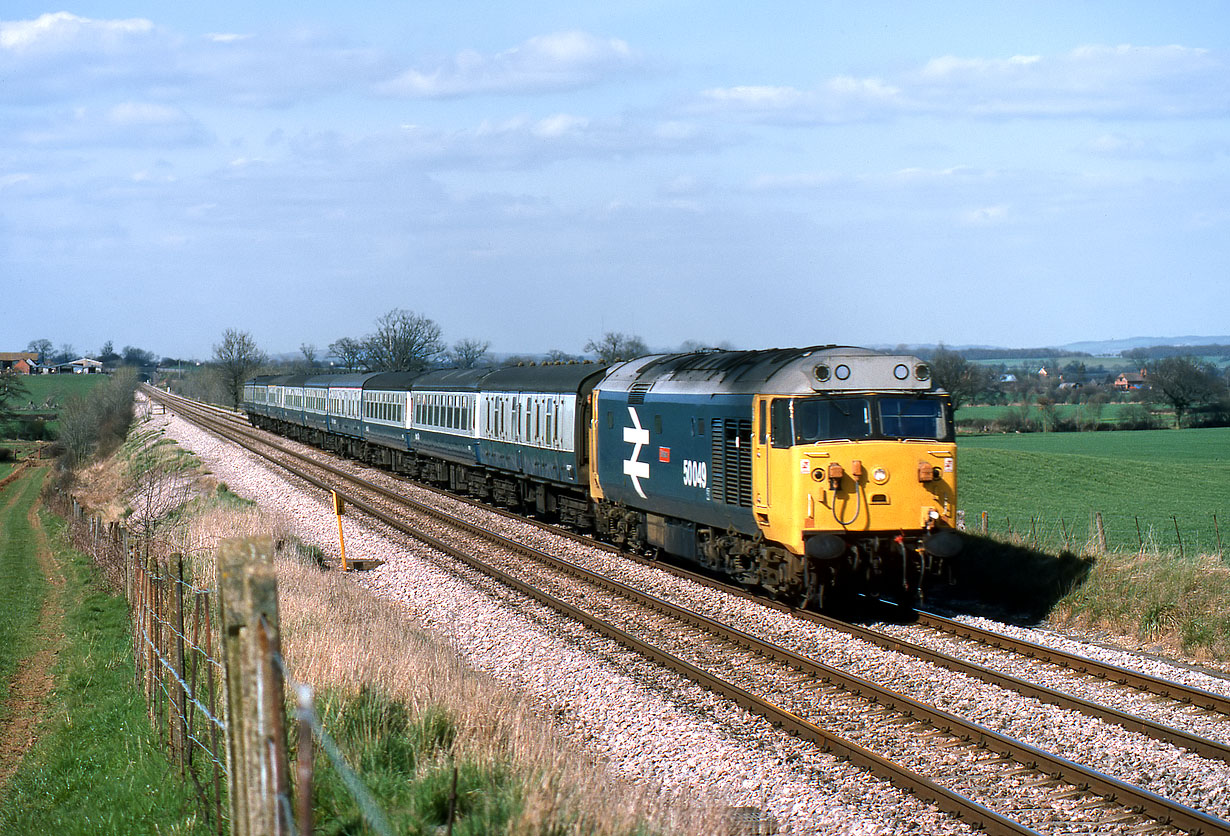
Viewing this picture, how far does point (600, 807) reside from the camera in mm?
6312

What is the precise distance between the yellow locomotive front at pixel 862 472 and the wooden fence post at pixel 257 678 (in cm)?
938

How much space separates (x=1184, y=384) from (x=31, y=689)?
258 feet

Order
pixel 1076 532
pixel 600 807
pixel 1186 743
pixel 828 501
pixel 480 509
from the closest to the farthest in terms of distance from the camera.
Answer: pixel 600 807 → pixel 1186 743 → pixel 828 501 → pixel 1076 532 → pixel 480 509

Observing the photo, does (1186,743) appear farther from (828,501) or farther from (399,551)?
(399,551)

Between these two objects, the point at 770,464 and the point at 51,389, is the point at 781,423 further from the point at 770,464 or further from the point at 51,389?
the point at 51,389

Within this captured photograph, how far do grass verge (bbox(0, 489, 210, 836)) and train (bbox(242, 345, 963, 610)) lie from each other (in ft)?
24.3

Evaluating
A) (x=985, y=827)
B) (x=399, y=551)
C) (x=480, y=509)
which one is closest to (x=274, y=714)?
(x=985, y=827)

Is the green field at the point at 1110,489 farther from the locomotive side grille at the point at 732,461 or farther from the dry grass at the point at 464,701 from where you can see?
the dry grass at the point at 464,701

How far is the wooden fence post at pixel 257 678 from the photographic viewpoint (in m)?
3.96

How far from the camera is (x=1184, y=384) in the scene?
7738 centimetres

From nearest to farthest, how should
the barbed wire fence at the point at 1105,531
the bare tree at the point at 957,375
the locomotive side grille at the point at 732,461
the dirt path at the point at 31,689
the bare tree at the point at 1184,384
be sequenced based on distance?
the dirt path at the point at 31,689 < the locomotive side grille at the point at 732,461 < the barbed wire fence at the point at 1105,531 < the bare tree at the point at 957,375 < the bare tree at the point at 1184,384

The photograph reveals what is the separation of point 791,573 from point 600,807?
7.72 metres

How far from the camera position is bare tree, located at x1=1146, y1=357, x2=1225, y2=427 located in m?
77.1

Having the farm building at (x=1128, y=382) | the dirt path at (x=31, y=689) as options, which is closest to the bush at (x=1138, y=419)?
the farm building at (x=1128, y=382)
